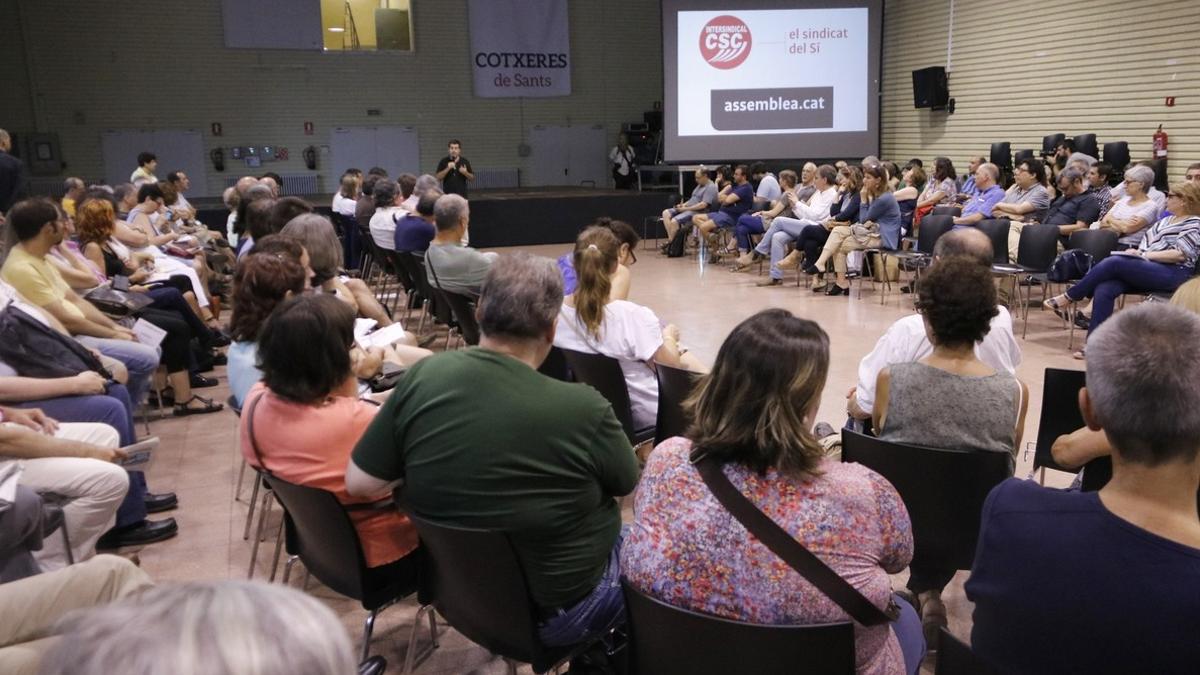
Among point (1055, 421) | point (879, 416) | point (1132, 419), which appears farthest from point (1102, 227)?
point (1132, 419)

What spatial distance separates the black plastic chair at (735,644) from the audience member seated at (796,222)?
8295 mm

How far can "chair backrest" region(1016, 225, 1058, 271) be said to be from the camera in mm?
7262

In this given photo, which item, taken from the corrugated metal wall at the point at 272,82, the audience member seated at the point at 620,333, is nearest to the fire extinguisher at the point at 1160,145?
the audience member seated at the point at 620,333

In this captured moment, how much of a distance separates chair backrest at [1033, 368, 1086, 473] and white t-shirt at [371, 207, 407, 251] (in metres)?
5.89

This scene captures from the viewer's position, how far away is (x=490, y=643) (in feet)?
6.80

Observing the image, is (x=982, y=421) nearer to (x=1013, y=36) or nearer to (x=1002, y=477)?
(x=1002, y=477)

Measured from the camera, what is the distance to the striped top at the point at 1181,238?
5.87 meters

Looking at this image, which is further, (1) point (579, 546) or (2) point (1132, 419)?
(1) point (579, 546)

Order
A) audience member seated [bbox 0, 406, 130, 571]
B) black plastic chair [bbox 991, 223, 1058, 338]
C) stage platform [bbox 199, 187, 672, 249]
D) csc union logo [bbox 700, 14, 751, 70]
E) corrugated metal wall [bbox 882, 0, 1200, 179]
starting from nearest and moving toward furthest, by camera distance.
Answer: audience member seated [bbox 0, 406, 130, 571] < black plastic chair [bbox 991, 223, 1058, 338] < corrugated metal wall [bbox 882, 0, 1200, 179] < csc union logo [bbox 700, 14, 751, 70] < stage platform [bbox 199, 187, 672, 249]

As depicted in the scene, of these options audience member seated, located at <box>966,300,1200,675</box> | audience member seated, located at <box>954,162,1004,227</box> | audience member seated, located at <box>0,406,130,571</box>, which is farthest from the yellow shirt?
audience member seated, located at <box>954,162,1004,227</box>

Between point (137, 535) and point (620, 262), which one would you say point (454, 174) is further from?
point (137, 535)

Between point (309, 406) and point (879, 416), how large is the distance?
1674 millimetres

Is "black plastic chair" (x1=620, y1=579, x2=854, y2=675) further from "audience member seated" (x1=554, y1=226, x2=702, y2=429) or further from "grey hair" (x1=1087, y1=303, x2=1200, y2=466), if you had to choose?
"audience member seated" (x1=554, y1=226, x2=702, y2=429)

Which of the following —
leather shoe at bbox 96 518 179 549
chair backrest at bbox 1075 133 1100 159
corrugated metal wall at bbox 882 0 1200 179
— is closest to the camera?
leather shoe at bbox 96 518 179 549
